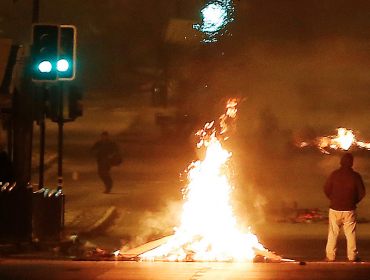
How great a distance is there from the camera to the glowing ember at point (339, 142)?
14609mm

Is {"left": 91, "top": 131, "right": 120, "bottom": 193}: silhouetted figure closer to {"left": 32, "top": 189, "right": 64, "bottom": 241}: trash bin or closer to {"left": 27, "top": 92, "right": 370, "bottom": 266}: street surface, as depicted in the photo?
{"left": 27, "top": 92, "right": 370, "bottom": 266}: street surface

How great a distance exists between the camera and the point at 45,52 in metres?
10.9

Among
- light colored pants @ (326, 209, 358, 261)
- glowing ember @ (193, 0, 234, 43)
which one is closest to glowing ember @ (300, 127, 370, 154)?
glowing ember @ (193, 0, 234, 43)

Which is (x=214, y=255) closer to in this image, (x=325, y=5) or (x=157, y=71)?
(x=157, y=71)

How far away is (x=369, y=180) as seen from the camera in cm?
1472

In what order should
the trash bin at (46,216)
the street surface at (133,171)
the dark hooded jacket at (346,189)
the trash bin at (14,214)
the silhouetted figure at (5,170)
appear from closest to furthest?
1. the dark hooded jacket at (346,189)
2. the trash bin at (14,214)
3. the trash bin at (46,216)
4. the silhouetted figure at (5,170)
5. the street surface at (133,171)

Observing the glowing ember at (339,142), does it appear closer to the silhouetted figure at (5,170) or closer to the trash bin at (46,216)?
the trash bin at (46,216)

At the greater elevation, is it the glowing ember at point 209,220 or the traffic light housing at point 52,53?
the traffic light housing at point 52,53

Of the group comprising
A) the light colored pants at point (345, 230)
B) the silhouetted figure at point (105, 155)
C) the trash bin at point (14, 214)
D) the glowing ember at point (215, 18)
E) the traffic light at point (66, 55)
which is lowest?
the light colored pants at point (345, 230)

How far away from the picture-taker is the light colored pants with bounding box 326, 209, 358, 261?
10.3 meters

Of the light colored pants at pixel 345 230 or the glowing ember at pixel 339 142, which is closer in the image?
the light colored pants at pixel 345 230

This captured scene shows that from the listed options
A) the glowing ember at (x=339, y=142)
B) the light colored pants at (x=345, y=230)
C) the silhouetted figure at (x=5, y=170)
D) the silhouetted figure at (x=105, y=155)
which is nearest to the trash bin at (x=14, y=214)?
the silhouetted figure at (x=5, y=170)

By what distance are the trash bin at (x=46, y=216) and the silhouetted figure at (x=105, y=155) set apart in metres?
3.17

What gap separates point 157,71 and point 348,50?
13.2 feet
